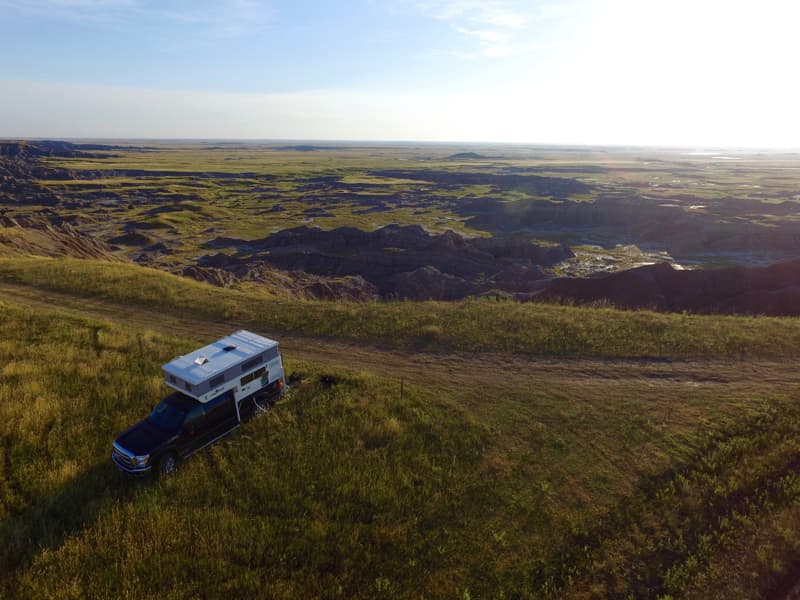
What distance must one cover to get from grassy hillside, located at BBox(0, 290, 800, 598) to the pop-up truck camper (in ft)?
2.02

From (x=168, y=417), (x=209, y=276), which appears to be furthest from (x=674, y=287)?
(x=209, y=276)

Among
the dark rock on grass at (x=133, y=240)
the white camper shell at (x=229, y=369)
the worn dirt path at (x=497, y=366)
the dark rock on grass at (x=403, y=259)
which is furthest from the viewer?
the dark rock on grass at (x=133, y=240)

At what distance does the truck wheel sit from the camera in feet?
38.1

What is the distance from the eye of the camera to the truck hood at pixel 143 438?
37.1 ft

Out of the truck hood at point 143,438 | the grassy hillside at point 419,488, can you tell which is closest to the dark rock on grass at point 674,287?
the grassy hillside at point 419,488

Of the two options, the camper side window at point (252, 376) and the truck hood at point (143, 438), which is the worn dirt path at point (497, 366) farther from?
the truck hood at point (143, 438)

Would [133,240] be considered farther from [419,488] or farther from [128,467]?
[419,488]

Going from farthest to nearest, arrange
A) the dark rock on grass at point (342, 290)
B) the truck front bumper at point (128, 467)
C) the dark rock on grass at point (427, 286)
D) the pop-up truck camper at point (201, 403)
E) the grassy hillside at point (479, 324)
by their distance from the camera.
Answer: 1. the dark rock on grass at point (427, 286)
2. the dark rock on grass at point (342, 290)
3. the grassy hillside at point (479, 324)
4. the pop-up truck camper at point (201, 403)
5. the truck front bumper at point (128, 467)

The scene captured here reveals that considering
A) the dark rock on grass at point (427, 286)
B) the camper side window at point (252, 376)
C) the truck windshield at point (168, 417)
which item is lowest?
the dark rock on grass at point (427, 286)

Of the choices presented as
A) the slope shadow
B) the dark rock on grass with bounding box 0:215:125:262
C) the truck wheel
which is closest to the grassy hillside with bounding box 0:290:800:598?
the slope shadow

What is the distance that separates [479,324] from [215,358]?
45.9 ft

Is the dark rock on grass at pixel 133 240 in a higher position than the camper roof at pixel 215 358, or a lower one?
lower

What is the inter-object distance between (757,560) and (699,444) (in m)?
4.47

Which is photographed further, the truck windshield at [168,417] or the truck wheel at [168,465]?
the truck windshield at [168,417]
